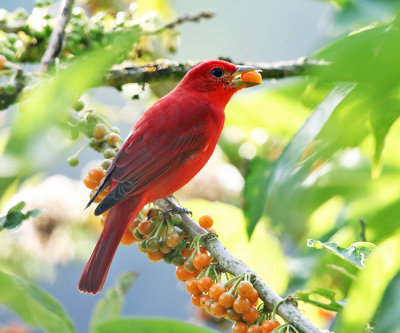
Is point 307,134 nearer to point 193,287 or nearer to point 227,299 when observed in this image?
point 227,299

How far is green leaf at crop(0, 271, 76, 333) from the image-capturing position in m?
0.61

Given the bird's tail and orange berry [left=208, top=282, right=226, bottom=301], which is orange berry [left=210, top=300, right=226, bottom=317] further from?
the bird's tail

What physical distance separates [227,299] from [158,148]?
1021 mm

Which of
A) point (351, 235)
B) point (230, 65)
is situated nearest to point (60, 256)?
point (230, 65)

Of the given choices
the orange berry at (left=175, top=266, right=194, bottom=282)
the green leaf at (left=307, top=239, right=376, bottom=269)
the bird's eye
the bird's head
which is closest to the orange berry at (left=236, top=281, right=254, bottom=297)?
the green leaf at (left=307, top=239, right=376, bottom=269)

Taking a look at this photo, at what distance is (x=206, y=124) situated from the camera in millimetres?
2033

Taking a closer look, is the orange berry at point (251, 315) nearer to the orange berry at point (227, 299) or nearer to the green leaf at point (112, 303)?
the orange berry at point (227, 299)

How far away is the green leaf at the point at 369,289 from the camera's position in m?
0.45

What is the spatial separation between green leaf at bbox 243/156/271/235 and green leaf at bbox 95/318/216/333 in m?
0.35

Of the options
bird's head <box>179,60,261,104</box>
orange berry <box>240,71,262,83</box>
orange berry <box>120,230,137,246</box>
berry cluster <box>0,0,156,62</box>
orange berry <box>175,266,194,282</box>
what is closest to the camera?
orange berry <box>175,266,194,282</box>

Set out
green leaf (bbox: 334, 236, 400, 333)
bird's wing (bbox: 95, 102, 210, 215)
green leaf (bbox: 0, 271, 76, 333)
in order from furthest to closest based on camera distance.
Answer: bird's wing (bbox: 95, 102, 210, 215), green leaf (bbox: 0, 271, 76, 333), green leaf (bbox: 334, 236, 400, 333)

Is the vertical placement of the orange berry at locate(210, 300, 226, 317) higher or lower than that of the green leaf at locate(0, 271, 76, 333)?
lower

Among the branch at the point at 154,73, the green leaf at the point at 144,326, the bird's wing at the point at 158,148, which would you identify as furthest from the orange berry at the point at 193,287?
the branch at the point at 154,73

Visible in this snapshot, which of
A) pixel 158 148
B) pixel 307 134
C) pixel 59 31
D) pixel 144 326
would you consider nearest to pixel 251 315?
pixel 307 134
